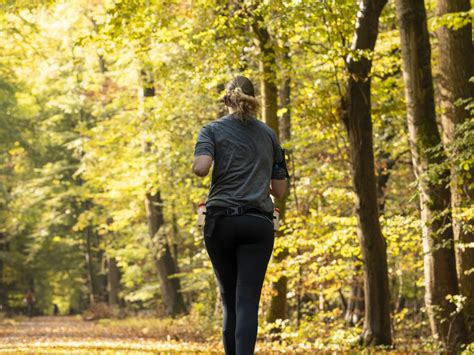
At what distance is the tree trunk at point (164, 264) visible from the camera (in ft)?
97.1

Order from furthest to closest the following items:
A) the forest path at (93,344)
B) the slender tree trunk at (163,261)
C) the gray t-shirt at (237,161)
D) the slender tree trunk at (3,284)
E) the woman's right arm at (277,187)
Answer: the slender tree trunk at (3,284), the slender tree trunk at (163,261), the forest path at (93,344), the woman's right arm at (277,187), the gray t-shirt at (237,161)

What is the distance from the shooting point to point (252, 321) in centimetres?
589

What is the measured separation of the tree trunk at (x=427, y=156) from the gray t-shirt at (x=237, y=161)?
13.3 ft

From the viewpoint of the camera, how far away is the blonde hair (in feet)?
19.9

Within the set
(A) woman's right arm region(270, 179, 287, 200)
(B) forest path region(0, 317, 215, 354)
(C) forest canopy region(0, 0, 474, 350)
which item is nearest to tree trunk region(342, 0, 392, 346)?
(C) forest canopy region(0, 0, 474, 350)

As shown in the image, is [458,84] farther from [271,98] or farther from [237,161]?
[237,161]

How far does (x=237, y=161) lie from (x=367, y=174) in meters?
6.21

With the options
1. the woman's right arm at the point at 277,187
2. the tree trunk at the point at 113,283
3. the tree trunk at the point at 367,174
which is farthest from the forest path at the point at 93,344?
the tree trunk at the point at 113,283

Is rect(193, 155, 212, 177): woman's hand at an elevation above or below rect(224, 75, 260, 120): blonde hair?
below

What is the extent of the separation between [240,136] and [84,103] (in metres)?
33.5

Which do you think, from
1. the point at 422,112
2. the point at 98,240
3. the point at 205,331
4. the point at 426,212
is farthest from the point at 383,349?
the point at 98,240

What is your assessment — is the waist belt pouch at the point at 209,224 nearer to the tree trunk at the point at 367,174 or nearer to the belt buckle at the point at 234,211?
the belt buckle at the point at 234,211

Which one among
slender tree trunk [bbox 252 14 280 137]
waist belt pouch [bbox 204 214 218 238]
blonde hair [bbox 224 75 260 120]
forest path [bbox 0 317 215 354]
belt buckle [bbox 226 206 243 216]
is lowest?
forest path [bbox 0 317 215 354]

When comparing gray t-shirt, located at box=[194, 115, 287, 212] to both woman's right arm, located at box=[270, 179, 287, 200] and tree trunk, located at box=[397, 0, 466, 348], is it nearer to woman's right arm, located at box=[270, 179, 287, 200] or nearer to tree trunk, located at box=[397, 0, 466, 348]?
woman's right arm, located at box=[270, 179, 287, 200]
